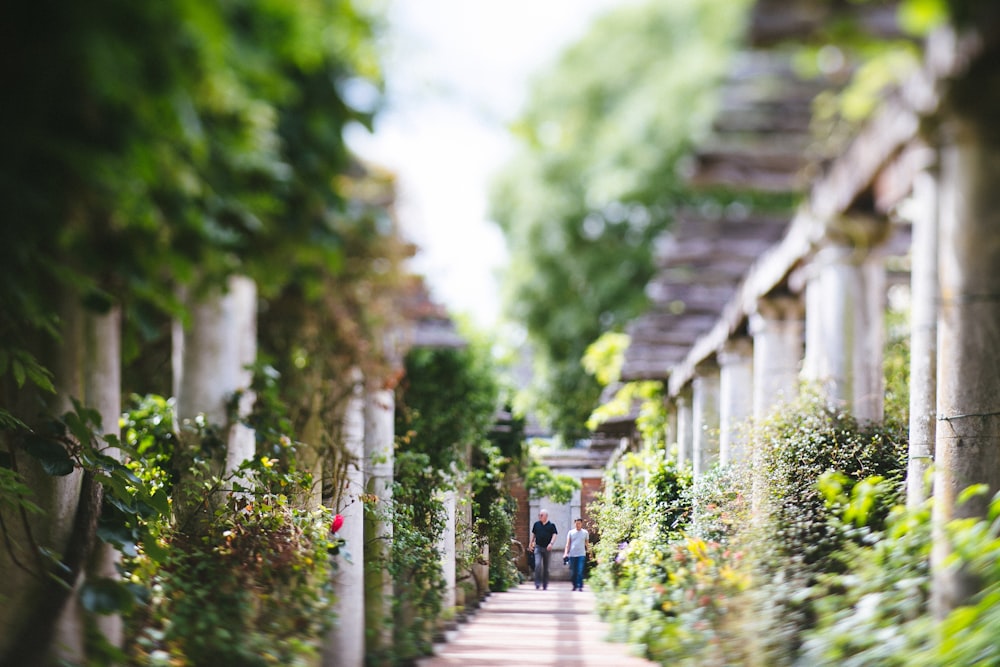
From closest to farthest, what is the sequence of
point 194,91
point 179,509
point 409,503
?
point 194,91 → point 179,509 → point 409,503

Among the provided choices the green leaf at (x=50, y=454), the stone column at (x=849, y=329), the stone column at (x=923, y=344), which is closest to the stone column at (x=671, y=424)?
the stone column at (x=849, y=329)

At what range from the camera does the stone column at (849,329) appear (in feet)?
19.0

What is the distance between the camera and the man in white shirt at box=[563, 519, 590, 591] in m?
6.01

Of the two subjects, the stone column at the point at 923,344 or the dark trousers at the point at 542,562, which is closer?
the stone column at the point at 923,344

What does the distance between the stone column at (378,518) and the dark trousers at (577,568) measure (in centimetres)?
99

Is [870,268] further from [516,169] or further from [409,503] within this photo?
[409,503]

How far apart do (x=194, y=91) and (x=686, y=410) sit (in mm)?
8796

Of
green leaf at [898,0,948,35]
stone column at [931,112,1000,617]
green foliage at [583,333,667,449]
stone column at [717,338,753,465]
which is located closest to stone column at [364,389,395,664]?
stone column at [931,112,1000,617]

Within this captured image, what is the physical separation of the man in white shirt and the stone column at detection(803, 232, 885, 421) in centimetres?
155

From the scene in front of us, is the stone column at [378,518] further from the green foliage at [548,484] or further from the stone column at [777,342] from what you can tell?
the stone column at [777,342]

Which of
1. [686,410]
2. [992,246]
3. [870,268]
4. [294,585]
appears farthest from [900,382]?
[294,585]

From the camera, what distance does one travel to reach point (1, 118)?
204 centimetres

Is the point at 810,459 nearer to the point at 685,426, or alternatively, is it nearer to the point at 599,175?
the point at 599,175

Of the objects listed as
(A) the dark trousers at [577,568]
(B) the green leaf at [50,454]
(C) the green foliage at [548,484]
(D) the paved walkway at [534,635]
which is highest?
(B) the green leaf at [50,454]
